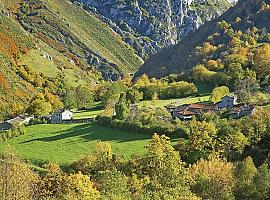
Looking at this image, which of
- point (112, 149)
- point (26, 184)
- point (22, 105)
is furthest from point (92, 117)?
point (22, 105)

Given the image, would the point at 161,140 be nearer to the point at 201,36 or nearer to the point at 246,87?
the point at 246,87

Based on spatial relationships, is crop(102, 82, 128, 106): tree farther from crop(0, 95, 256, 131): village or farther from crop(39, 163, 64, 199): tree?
crop(39, 163, 64, 199): tree

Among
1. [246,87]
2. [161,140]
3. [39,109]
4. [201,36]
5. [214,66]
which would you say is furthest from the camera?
[201,36]

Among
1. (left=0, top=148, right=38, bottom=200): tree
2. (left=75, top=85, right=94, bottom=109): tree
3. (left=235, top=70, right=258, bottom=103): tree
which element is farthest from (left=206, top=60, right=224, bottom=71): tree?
(left=0, top=148, right=38, bottom=200): tree

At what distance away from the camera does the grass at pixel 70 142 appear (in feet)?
201

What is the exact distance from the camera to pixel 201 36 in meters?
170

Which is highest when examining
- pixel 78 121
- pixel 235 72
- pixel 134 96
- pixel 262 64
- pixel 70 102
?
pixel 262 64

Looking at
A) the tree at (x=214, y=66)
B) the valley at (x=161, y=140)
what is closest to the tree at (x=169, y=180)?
the valley at (x=161, y=140)

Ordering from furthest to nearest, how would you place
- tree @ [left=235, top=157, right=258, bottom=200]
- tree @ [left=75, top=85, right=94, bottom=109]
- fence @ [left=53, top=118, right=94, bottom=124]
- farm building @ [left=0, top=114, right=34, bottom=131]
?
tree @ [left=75, top=85, right=94, bottom=109], farm building @ [left=0, top=114, right=34, bottom=131], fence @ [left=53, top=118, right=94, bottom=124], tree @ [left=235, top=157, right=258, bottom=200]

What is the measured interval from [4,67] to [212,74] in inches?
4095

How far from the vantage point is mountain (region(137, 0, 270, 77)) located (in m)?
146

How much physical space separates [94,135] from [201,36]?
110 m

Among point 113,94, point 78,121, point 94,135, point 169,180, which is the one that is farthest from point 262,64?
point 169,180

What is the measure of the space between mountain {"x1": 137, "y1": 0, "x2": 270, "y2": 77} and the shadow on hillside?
236ft
